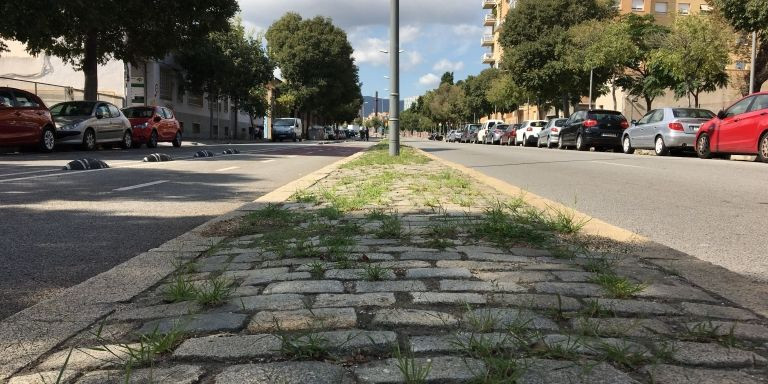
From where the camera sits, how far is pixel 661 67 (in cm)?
3119

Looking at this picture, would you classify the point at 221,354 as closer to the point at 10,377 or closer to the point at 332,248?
the point at 10,377

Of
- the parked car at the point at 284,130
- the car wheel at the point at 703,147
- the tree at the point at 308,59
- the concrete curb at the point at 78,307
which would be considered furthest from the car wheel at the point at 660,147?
the tree at the point at 308,59

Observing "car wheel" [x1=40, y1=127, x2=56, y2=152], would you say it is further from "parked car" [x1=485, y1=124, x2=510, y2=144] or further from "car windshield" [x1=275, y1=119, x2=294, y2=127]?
"parked car" [x1=485, y1=124, x2=510, y2=144]

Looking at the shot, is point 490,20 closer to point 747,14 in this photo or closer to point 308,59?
point 308,59

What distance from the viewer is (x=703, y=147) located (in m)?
17.0

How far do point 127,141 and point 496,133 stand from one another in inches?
1061

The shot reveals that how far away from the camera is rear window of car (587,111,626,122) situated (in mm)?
23672

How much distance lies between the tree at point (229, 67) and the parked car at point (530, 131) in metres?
17.9

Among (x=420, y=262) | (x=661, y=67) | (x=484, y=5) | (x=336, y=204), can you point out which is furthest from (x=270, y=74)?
(x=484, y=5)

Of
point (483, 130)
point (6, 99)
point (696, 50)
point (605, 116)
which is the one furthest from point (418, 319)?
point (483, 130)

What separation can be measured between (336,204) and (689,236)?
3373 millimetres

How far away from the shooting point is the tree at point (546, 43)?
1569 inches

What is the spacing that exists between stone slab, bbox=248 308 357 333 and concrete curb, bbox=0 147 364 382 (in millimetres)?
774

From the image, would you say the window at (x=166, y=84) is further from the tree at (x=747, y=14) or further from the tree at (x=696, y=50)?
the tree at (x=747, y=14)
